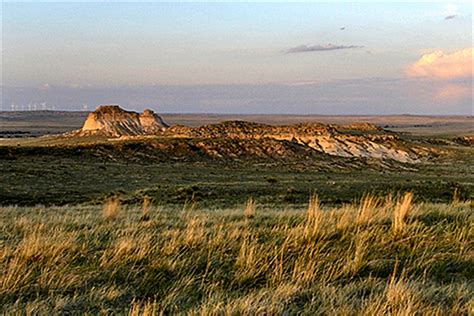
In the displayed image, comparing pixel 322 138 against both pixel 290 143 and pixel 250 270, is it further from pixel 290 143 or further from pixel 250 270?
pixel 250 270

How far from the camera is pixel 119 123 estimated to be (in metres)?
139

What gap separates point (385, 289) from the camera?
210 inches

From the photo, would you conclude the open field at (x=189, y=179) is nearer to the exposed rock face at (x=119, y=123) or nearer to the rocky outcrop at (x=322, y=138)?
the rocky outcrop at (x=322, y=138)

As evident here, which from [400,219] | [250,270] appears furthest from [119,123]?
[250,270]

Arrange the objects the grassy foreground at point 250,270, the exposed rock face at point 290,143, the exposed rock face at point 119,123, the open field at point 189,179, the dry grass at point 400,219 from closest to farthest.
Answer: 1. the grassy foreground at point 250,270
2. the dry grass at point 400,219
3. the open field at point 189,179
4. the exposed rock face at point 290,143
5. the exposed rock face at point 119,123

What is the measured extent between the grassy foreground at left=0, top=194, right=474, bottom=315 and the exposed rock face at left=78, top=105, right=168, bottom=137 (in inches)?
4980

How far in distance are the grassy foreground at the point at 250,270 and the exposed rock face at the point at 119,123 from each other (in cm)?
12649

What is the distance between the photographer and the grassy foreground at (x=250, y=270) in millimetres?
5004

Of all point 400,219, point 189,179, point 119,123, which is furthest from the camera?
point 119,123

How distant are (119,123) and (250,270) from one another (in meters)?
138

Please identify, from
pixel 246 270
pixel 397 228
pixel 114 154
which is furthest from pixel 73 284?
pixel 114 154

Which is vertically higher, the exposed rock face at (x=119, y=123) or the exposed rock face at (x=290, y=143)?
the exposed rock face at (x=119, y=123)

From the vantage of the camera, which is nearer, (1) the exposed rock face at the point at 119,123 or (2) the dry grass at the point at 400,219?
(2) the dry grass at the point at 400,219

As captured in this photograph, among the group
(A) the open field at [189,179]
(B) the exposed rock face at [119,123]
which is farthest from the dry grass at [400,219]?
(B) the exposed rock face at [119,123]
